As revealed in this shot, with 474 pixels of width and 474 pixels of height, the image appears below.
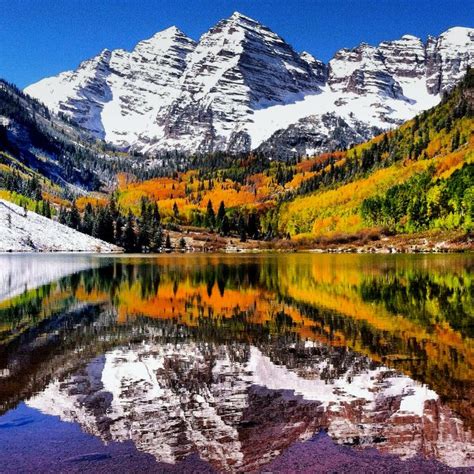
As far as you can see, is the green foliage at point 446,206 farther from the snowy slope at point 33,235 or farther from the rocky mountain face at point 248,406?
the rocky mountain face at point 248,406

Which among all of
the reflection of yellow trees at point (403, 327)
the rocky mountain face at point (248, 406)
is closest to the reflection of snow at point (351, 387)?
the rocky mountain face at point (248, 406)

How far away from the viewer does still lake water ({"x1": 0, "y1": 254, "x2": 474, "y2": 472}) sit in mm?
12305

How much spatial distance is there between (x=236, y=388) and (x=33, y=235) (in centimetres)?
17528

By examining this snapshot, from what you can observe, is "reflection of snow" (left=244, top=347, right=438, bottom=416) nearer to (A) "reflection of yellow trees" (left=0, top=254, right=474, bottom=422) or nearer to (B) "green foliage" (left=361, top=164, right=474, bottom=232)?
(A) "reflection of yellow trees" (left=0, top=254, right=474, bottom=422)

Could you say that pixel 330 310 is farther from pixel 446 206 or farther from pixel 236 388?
pixel 446 206

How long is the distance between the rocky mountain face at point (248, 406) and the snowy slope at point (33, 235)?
511ft

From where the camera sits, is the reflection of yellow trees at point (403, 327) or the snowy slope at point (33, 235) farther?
the snowy slope at point (33, 235)

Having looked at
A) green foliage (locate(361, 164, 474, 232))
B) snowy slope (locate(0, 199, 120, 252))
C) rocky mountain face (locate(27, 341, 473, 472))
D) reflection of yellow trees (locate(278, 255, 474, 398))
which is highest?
green foliage (locate(361, 164, 474, 232))

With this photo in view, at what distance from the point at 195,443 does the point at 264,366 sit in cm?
776

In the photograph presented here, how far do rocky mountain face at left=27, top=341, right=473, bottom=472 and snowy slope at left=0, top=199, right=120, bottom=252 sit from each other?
156 meters

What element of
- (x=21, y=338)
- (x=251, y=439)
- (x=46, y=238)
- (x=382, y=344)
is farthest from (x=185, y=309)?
(x=46, y=238)

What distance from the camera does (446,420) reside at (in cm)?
1425

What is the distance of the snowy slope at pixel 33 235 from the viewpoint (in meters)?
170

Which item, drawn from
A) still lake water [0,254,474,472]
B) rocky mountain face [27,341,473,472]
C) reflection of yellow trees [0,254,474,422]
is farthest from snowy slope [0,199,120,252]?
rocky mountain face [27,341,473,472]
